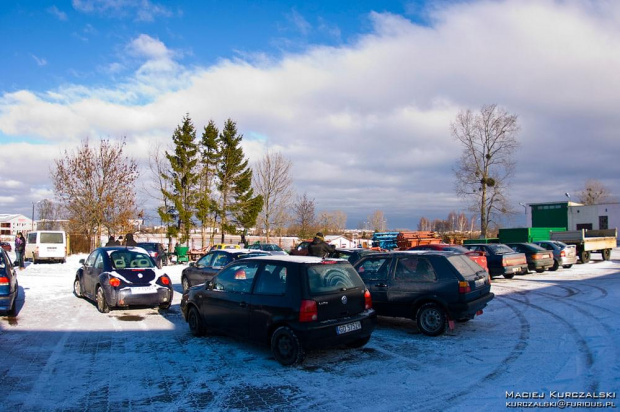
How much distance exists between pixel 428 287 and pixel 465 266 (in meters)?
0.93

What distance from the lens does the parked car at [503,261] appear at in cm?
1708

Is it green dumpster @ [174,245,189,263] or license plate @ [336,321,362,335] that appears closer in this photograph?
license plate @ [336,321,362,335]

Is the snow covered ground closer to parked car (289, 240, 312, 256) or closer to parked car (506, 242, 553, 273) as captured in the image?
parked car (506, 242, 553, 273)

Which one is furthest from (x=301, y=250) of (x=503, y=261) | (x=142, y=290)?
(x=142, y=290)

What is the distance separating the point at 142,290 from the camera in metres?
10.3

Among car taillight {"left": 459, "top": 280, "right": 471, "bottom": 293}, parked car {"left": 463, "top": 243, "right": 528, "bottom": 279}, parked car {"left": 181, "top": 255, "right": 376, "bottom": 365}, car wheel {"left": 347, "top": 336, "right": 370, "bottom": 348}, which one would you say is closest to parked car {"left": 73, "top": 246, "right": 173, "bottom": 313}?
parked car {"left": 181, "top": 255, "right": 376, "bottom": 365}

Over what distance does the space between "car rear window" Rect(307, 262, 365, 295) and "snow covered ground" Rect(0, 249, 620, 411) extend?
1.07 metres

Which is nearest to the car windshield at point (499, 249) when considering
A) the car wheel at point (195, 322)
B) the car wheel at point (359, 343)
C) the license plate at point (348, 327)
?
the car wheel at point (359, 343)

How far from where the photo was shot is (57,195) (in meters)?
37.3

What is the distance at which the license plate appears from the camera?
659 centimetres

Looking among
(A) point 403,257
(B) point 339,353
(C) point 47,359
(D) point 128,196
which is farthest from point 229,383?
(D) point 128,196

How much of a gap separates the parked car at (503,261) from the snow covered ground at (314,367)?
6.64 meters

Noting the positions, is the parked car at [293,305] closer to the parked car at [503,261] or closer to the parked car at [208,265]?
the parked car at [208,265]

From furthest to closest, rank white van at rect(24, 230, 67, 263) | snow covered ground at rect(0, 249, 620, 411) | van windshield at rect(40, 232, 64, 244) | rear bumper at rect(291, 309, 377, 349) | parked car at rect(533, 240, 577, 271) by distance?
1. van windshield at rect(40, 232, 64, 244)
2. white van at rect(24, 230, 67, 263)
3. parked car at rect(533, 240, 577, 271)
4. rear bumper at rect(291, 309, 377, 349)
5. snow covered ground at rect(0, 249, 620, 411)
